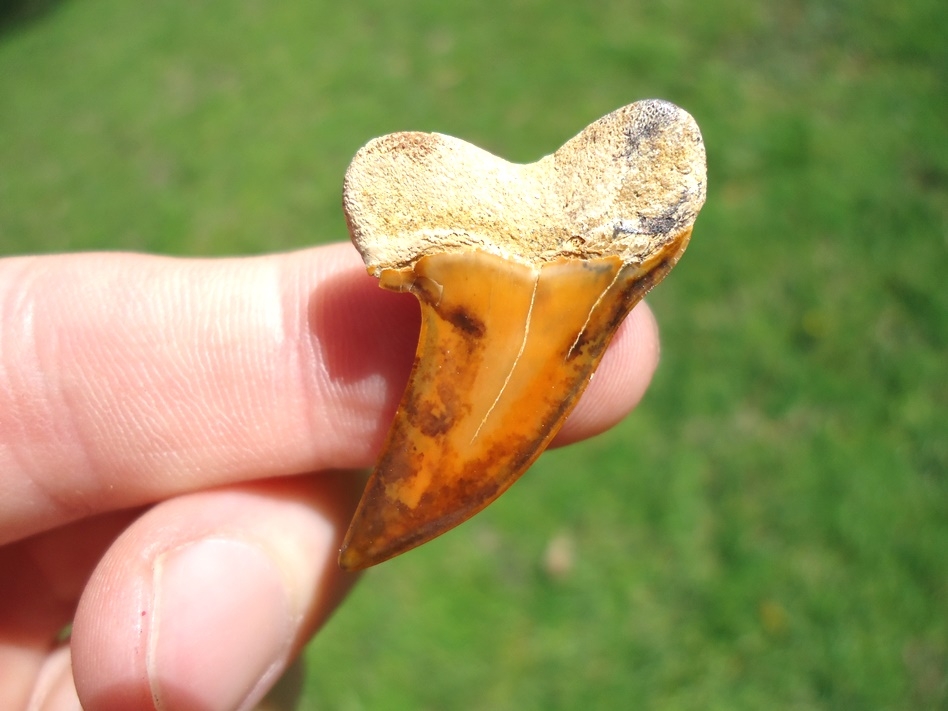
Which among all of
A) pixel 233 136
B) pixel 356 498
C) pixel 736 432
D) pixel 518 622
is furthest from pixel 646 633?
pixel 233 136

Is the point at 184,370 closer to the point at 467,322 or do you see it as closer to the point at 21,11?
the point at 467,322

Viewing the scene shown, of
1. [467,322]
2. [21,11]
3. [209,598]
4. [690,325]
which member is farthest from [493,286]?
[21,11]

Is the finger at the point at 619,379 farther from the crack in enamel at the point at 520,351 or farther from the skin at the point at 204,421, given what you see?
the crack in enamel at the point at 520,351

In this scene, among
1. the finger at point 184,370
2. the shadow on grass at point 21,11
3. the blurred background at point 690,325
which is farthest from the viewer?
the shadow on grass at point 21,11

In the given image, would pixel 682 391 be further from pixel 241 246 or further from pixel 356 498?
pixel 241 246

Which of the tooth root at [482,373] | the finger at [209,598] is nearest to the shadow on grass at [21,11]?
the finger at [209,598]
